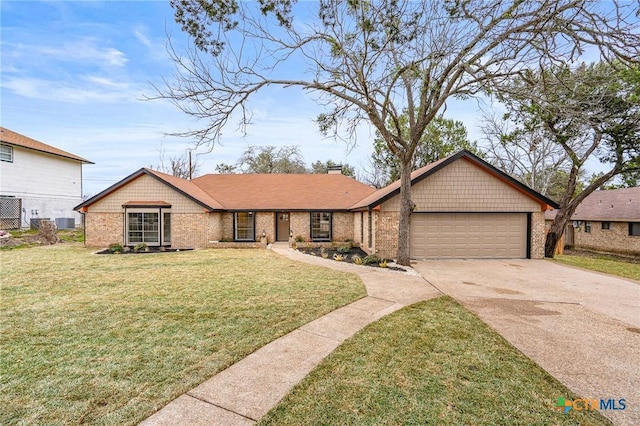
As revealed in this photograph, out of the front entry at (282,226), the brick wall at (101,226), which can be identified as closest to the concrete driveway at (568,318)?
the front entry at (282,226)

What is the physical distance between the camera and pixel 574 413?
117 inches

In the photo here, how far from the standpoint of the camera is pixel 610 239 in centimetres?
2050

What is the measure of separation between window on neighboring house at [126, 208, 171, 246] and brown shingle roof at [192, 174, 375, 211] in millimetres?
3348

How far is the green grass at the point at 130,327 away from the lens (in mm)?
3087

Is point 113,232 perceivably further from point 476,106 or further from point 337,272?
point 476,106

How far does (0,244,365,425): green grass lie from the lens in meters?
3.09

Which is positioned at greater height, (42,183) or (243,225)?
(42,183)

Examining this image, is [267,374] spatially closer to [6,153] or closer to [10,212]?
[10,212]

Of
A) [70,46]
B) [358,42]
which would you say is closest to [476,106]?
[358,42]

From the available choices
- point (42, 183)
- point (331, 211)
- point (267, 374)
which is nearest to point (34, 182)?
point (42, 183)

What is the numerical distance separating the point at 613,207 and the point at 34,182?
41611mm

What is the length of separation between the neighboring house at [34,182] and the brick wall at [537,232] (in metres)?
30.2

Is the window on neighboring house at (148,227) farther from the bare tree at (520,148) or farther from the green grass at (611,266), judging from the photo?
the bare tree at (520,148)

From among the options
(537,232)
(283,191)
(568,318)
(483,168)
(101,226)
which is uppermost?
(483,168)
